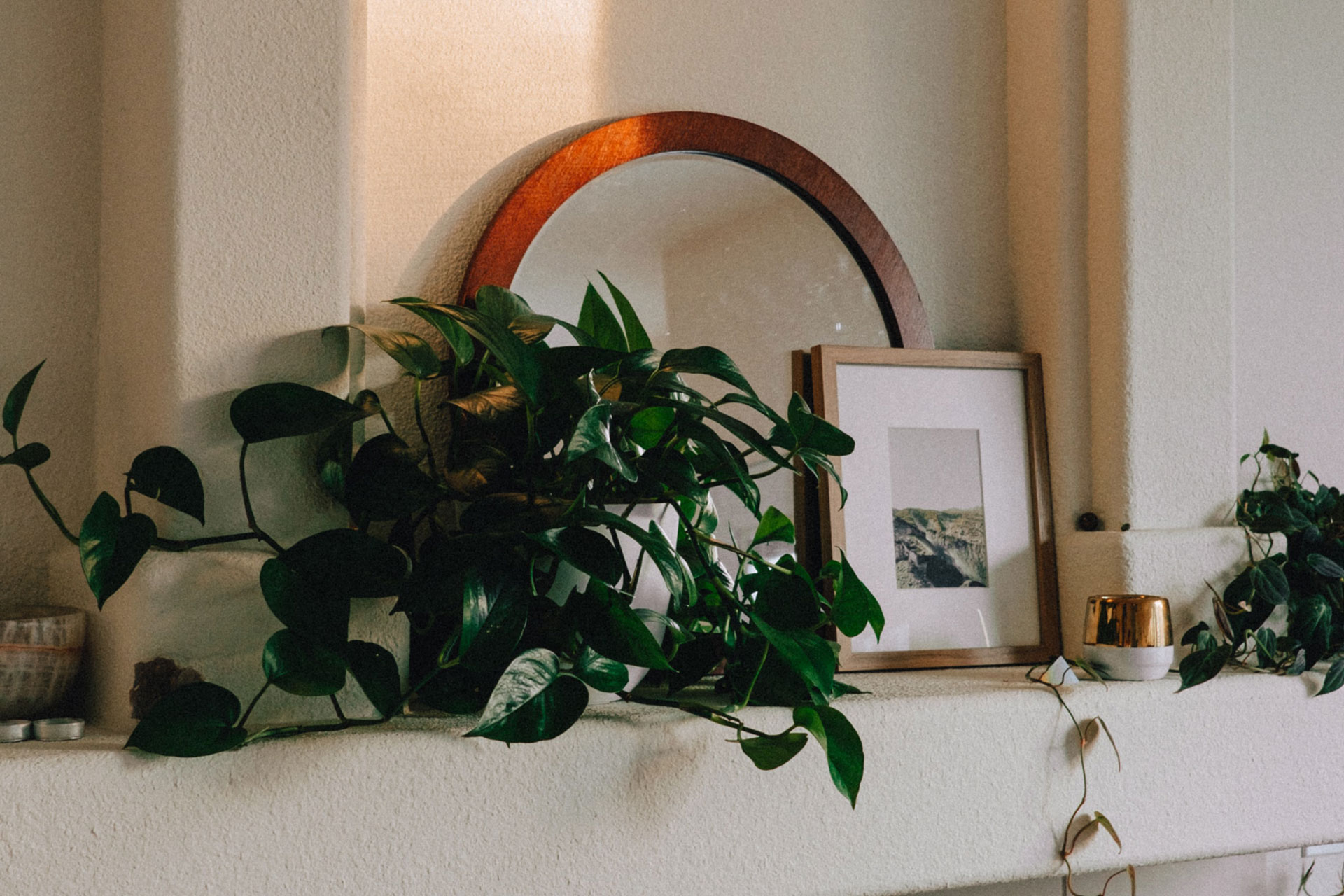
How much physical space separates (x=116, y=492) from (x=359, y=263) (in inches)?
15.6

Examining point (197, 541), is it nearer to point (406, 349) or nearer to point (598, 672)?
point (406, 349)

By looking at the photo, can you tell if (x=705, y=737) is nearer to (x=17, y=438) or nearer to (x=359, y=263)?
(x=359, y=263)

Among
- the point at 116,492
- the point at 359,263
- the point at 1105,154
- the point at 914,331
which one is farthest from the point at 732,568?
the point at 1105,154

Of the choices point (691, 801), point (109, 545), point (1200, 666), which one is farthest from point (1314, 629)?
point (109, 545)

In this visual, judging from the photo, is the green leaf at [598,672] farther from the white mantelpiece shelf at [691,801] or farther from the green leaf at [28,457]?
the green leaf at [28,457]

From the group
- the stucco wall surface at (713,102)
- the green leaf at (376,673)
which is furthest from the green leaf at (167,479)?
the stucco wall surface at (713,102)

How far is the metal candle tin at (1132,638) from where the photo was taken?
140 centimetres

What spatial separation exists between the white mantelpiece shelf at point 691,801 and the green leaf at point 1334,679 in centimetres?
2

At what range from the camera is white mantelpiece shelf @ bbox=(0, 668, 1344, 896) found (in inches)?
37.7

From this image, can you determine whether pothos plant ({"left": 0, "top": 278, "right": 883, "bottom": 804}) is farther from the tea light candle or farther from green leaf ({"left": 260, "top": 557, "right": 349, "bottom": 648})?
the tea light candle

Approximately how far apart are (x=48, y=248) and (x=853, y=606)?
41.4 inches

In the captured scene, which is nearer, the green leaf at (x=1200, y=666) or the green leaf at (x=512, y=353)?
the green leaf at (x=512, y=353)

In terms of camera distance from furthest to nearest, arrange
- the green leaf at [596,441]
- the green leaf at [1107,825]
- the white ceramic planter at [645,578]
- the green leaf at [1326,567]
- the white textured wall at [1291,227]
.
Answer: the white textured wall at [1291,227]
the green leaf at [1326,567]
the green leaf at [1107,825]
the white ceramic planter at [645,578]
the green leaf at [596,441]

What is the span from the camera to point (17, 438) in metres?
1.19
